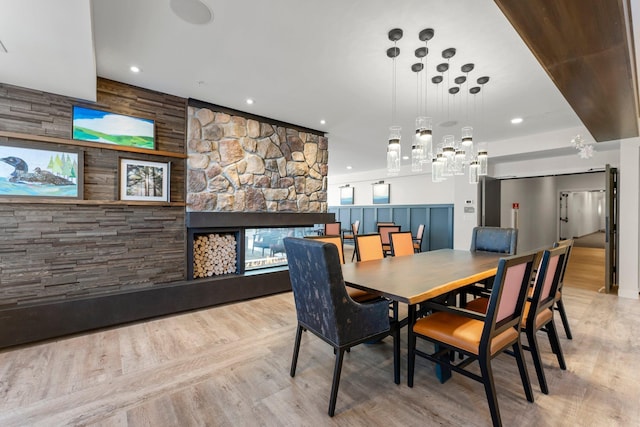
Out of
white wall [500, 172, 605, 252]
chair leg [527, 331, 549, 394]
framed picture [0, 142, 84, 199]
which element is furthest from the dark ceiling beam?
white wall [500, 172, 605, 252]

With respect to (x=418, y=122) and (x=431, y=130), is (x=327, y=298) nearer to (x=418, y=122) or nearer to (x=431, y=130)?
(x=418, y=122)

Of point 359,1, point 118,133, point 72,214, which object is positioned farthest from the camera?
point 118,133

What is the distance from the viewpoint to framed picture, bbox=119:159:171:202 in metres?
3.14

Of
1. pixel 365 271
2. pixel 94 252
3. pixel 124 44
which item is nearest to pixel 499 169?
pixel 365 271

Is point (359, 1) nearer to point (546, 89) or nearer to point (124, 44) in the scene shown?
point (124, 44)

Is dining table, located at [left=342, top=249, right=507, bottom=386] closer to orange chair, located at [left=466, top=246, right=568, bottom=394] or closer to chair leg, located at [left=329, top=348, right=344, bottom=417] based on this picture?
orange chair, located at [left=466, top=246, right=568, bottom=394]

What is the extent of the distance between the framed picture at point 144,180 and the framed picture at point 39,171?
1.23ft

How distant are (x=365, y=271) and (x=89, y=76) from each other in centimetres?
297

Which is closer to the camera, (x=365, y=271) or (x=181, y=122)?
(x=365, y=271)

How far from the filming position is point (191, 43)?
7.94 feet

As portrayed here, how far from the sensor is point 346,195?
1045 centimetres

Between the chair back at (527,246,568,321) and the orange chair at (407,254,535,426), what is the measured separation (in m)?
0.20

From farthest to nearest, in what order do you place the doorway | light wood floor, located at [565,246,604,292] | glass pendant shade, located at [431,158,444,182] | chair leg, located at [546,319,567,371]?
1. the doorway
2. light wood floor, located at [565,246,604,292]
3. glass pendant shade, located at [431,158,444,182]
4. chair leg, located at [546,319,567,371]

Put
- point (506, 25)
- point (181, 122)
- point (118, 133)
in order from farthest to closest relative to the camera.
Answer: point (181, 122) → point (118, 133) → point (506, 25)
